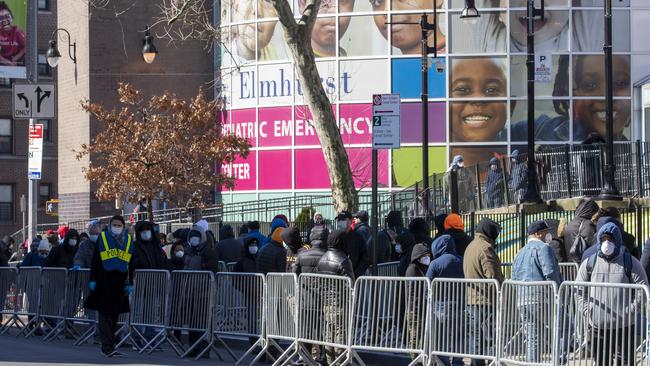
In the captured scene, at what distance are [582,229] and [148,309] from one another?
20.2ft

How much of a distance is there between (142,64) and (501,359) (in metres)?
37.5

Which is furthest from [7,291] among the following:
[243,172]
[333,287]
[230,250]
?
[243,172]

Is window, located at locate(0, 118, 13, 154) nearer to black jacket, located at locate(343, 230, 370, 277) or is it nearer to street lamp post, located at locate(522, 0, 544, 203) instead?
street lamp post, located at locate(522, 0, 544, 203)

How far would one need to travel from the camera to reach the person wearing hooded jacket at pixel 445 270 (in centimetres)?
1391

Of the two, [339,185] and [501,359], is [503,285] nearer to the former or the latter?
[501,359]

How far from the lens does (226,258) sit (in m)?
20.7

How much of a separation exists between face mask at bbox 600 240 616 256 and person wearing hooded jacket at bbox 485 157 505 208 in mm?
19055

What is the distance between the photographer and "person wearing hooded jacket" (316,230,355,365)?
15398mm

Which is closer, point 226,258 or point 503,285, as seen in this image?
point 503,285

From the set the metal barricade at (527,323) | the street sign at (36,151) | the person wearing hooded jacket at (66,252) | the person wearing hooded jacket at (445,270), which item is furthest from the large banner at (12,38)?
the metal barricade at (527,323)

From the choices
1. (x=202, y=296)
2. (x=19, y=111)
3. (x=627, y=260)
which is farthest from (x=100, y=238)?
(x=19, y=111)

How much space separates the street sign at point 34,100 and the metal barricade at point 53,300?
5722 millimetres

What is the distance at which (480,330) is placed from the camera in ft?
44.3

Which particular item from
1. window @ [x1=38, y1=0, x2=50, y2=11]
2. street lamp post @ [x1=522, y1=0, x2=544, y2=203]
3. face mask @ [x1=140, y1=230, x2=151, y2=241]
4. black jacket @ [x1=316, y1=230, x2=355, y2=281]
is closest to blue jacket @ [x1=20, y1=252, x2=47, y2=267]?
face mask @ [x1=140, y1=230, x2=151, y2=241]
